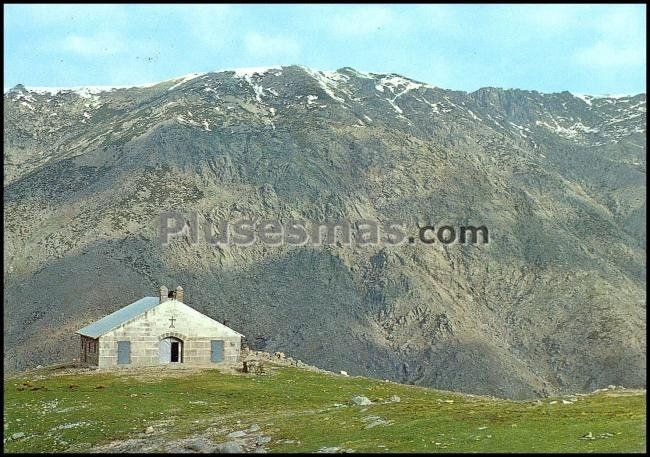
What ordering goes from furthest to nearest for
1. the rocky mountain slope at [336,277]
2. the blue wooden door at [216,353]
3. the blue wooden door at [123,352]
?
the rocky mountain slope at [336,277]
the blue wooden door at [216,353]
the blue wooden door at [123,352]

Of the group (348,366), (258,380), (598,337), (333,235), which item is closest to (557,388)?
(598,337)

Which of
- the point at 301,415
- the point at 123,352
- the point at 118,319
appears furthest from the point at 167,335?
the point at 301,415

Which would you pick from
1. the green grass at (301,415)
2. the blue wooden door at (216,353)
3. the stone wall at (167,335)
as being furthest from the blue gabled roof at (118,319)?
the green grass at (301,415)

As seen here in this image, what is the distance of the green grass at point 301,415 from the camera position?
93.8ft

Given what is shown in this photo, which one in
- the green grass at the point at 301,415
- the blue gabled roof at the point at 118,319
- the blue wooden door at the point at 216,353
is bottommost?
the green grass at the point at 301,415

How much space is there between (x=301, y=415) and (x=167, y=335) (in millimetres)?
31310

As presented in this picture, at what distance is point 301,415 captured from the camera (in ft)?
130

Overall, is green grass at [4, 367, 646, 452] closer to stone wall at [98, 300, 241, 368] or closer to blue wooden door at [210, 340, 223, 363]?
stone wall at [98, 300, 241, 368]

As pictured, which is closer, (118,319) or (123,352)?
(123,352)

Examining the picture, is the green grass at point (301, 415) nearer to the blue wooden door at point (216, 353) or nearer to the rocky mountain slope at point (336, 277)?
the blue wooden door at point (216, 353)

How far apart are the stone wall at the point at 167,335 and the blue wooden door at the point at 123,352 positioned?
25cm

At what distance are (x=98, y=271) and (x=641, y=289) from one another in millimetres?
118675

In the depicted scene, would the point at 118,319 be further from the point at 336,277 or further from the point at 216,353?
the point at 336,277

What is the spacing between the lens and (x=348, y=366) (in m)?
140
